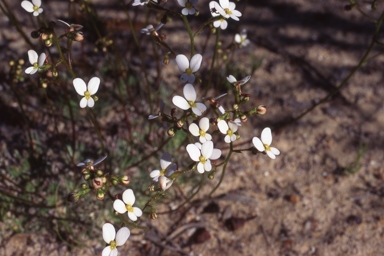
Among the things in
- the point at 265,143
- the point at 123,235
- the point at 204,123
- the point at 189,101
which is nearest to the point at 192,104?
the point at 189,101

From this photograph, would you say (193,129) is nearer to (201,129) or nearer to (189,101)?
(201,129)

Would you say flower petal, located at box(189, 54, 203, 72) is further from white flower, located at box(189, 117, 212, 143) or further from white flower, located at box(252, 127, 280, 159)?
white flower, located at box(252, 127, 280, 159)

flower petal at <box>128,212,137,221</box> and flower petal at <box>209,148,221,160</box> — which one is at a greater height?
flower petal at <box>209,148,221,160</box>

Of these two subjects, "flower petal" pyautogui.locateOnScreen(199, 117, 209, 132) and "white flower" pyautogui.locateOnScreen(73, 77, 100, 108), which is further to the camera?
"white flower" pyautogui.locateOnScreen(73, 77, 100, 108)

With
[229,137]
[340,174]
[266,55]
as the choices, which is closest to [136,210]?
[229,137]

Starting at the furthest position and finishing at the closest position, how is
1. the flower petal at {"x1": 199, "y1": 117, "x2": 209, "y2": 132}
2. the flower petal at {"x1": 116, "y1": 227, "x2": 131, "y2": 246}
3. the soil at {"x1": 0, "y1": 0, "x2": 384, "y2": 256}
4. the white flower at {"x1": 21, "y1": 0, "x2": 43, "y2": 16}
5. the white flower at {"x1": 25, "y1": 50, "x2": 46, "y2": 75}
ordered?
the soil at {"x1": 0, "y1": 0, "x2": 384, "y2": 256} → the white flower at {"x1": 21, "y1": 0, "x2": 43, "y2": 16} → the white flower at {"x1": 25, "y1": 50, "x2": 46, "y2": 75} → the flower petal at {"x1": 199, "y1": 117, "x2": 209, "y2": 132} → the flower petal at {"x1": 116, "y1": 227, "x2": 131, "y2": 246}

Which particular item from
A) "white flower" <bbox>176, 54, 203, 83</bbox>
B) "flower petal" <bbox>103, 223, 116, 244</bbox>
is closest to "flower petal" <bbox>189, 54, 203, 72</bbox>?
"white flower" <bbox>176, 54, 203, 83</bbox>
